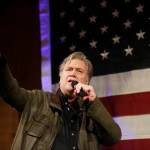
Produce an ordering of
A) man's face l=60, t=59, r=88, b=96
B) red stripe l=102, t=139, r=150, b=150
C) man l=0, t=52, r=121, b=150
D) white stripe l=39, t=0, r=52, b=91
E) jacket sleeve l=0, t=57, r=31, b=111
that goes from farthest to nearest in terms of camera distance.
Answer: white stripe l=39, t=0, r=52, b=91
red stripe l=102, t=139, r=150, b=150
man's face l=60, t=59, r=88, b=96
man l=0, t=52, r=121, b=150
jacket sleeve l=0, t=57, r=31, b=111

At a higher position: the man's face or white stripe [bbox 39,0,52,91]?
white stripe [bbox 39,0,52,91]

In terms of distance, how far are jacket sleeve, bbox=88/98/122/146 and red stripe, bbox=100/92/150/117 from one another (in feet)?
1.71

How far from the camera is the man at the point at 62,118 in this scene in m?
1.49

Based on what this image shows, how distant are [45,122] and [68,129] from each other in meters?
0.11

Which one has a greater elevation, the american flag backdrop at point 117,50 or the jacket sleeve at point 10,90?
the american flag backdrop at point 117,50

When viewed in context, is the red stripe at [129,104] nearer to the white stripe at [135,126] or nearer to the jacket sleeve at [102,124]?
the white stripe at [135,126]

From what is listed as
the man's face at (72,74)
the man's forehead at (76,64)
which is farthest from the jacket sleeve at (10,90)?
the man's forehead at (76,64)

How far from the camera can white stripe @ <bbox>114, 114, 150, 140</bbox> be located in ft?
6.74

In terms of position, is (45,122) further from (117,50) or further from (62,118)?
(117,50)

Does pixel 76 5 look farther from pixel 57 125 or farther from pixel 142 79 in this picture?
pixel 57 125

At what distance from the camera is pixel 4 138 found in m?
2.43

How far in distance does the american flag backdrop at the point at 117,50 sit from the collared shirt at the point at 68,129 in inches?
23.2

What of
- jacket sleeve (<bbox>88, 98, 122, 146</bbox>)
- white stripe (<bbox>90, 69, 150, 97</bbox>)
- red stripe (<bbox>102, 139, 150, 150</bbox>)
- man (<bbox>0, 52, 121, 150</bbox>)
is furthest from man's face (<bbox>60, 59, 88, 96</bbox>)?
red stripe (<bbox>102, 139, 150, 150</bbox>)

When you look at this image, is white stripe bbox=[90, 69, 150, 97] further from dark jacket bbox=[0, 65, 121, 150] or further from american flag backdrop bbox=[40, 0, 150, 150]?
dark jacket bbox=[0, 65, 121, 150]
